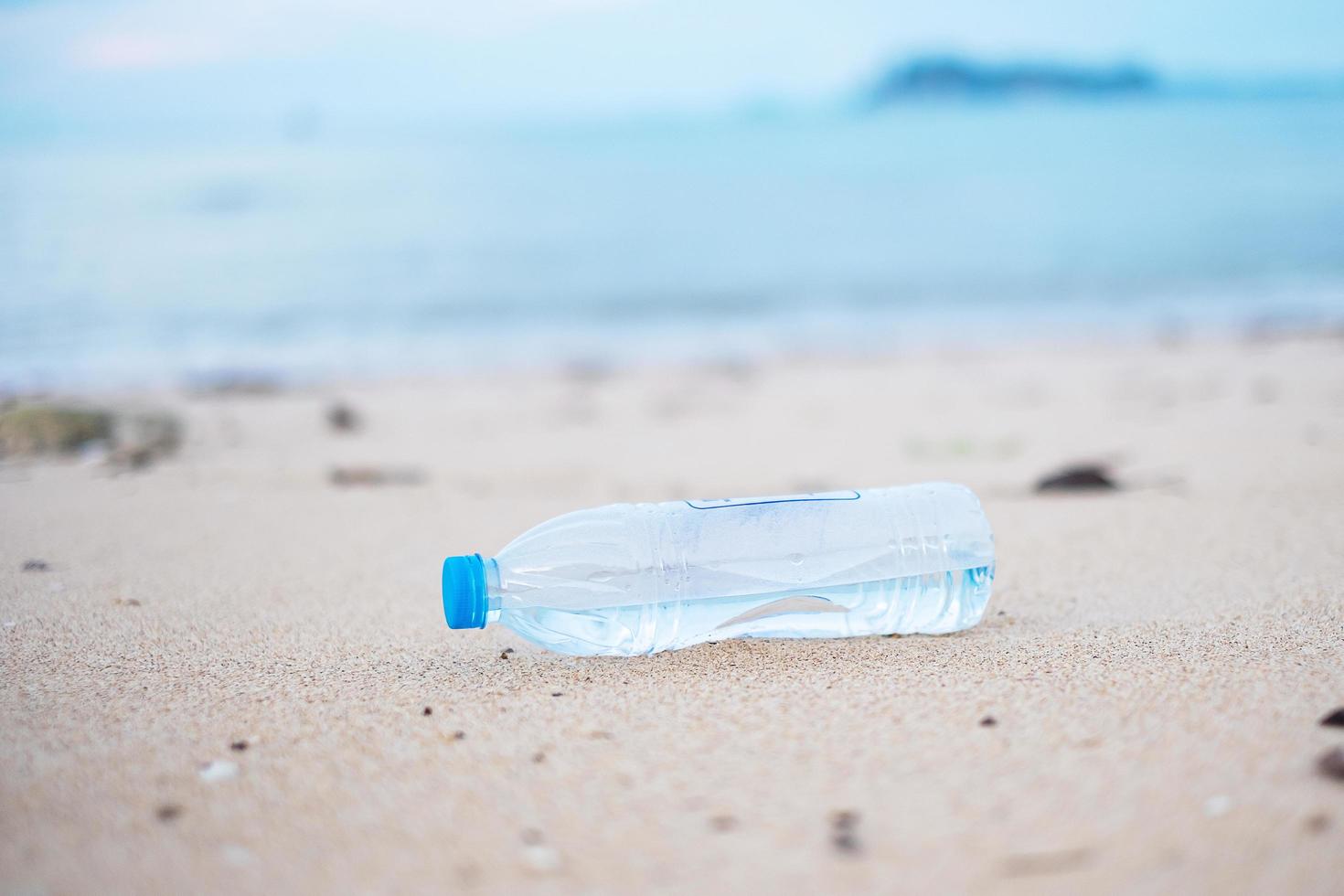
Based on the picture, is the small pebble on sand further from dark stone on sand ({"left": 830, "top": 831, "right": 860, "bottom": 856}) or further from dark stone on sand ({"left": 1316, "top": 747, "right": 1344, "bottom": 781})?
dark stone on sand ({"left": 1316, "top": 747, "right": 1344, "bottom": 781})

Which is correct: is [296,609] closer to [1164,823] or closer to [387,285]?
[1164,823]

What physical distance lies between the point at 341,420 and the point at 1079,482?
3108 millimetres

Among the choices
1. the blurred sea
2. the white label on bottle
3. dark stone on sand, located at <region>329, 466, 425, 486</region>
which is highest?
the blurred sea

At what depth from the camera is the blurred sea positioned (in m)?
7.84

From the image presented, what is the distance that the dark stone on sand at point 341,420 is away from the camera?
15.3ft

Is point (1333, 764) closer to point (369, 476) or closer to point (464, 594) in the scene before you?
point (464, 594)

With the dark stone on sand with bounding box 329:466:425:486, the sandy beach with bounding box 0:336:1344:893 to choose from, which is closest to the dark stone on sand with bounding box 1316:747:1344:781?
the sandy beach with bounding box 0:336:1344:893

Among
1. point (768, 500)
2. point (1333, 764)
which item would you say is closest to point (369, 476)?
point (768, 500)

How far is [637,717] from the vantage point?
1.56 m

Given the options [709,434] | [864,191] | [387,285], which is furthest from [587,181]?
[709,434]

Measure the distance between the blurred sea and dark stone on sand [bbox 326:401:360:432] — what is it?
80.4 inches

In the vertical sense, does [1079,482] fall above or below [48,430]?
below

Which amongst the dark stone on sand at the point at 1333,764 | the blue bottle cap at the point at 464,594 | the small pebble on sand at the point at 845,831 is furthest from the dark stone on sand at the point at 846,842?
the blue bottle cap at the point at 464,594

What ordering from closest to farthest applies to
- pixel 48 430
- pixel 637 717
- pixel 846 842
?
1. pixel 846 842
2. pixel 637 717
3. pixel 48 430
